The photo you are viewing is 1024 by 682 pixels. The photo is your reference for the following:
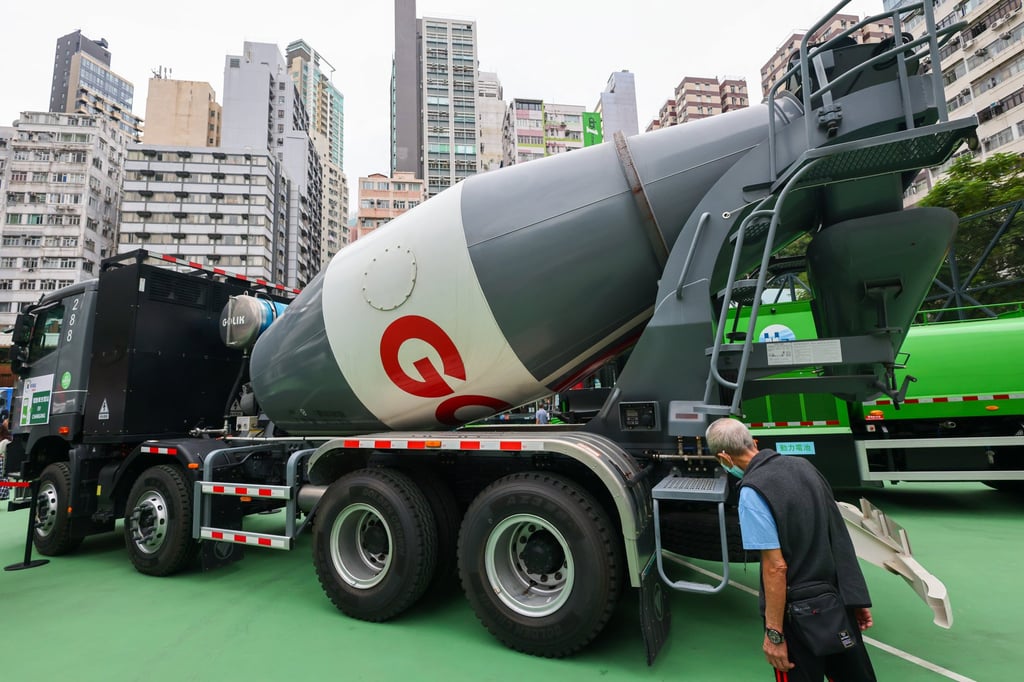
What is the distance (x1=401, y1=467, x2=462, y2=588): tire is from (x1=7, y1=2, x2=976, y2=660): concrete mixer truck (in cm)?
2

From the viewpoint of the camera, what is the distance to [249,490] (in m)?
4.81

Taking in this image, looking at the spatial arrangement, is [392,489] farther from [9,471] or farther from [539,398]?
[9,471]

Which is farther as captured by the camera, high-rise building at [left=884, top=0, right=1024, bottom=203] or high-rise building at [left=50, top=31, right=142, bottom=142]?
high-rise building at [left=50, top=31, right=142, bottom=142]

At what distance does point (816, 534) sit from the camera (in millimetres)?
2191

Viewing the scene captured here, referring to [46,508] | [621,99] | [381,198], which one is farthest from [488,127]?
[46,508]

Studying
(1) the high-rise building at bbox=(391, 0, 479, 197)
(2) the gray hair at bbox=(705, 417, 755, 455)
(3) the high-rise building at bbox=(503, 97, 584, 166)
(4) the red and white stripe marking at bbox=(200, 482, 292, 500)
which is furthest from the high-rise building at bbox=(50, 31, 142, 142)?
(2) the gray hair at bbox=(705, 417, 755, 455)

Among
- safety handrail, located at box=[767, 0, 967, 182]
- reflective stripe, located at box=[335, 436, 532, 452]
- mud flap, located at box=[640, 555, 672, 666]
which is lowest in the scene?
mud flap, located at box=[640, 555, 672, 666]

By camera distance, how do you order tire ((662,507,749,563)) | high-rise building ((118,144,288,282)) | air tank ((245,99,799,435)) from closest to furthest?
tire ((662,507,749,563)) → air tank ((245,99,799,435)) → high-rise building ((118,144,288,282))

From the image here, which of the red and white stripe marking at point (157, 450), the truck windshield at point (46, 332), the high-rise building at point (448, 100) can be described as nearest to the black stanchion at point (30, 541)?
the red and white stripe marking at point (157, 450)

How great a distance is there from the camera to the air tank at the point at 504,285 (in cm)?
387

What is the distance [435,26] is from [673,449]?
118853mm

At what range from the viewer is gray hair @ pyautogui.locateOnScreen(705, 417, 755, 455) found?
97.1 inches

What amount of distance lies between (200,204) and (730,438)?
76950 mm

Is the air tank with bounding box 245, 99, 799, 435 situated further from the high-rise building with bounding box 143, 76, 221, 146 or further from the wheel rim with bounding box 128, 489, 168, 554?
the high-rise building with bounding box 143, 76, 221, 146
